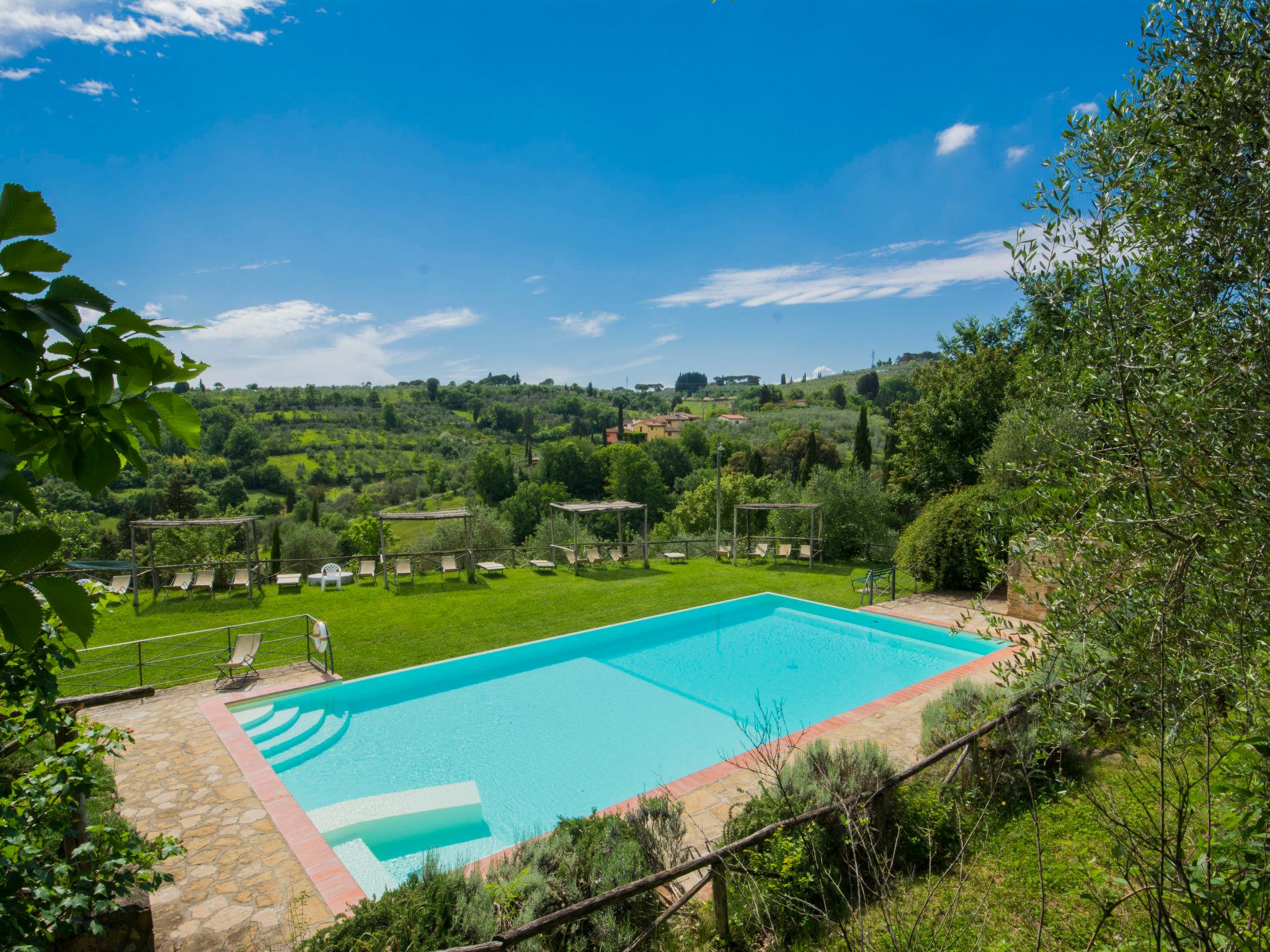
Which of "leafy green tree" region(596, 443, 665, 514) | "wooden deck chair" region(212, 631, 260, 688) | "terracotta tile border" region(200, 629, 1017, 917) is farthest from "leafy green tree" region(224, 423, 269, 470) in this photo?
"terracotta tile border" region(200, 629, 1017, 917)

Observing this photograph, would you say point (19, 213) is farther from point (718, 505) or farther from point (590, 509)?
point (718, 505)

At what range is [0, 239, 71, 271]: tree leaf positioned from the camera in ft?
2.10

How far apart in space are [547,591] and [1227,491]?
13.3 meters

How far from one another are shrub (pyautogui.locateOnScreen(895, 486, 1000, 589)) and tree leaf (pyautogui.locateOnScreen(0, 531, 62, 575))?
44.1 feet

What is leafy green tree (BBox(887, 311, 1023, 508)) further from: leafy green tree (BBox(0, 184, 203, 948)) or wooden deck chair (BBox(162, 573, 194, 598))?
wooden deck chair (BBox(162, 573, 194, 598))

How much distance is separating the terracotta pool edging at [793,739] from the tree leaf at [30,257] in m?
4.23

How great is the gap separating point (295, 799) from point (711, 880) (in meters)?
4.63

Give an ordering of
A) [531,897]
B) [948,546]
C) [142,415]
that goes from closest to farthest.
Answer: [142,415] < [531,897] < [948,546]

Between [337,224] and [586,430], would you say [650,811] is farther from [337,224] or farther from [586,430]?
[586,430]

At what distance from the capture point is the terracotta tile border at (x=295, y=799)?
4617 millimetres

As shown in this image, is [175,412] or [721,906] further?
[721,906]

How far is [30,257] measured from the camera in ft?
2.12

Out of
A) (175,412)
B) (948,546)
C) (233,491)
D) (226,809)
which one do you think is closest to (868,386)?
(233,491)

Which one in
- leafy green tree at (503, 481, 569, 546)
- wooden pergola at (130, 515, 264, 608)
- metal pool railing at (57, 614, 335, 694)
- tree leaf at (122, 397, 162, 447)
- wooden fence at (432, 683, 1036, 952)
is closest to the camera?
tree leaf at (122, 397, 162, 447)
